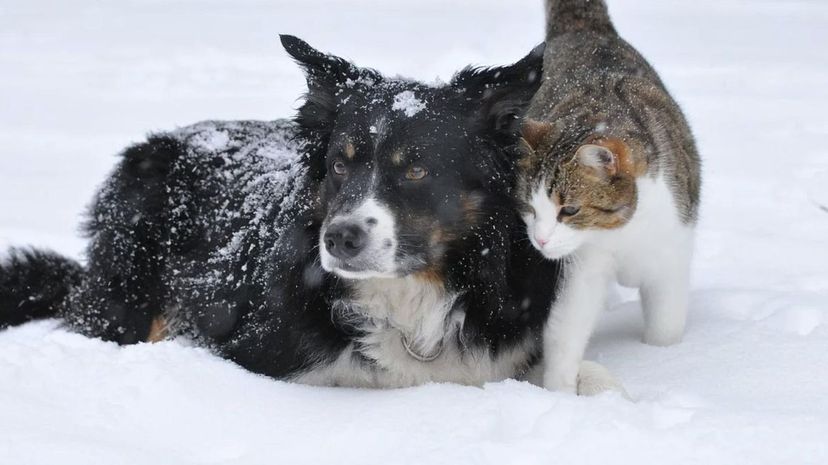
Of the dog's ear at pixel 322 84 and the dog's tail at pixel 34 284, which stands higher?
the dog's ear at pixel 322 84

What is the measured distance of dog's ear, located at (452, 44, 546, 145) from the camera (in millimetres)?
3826

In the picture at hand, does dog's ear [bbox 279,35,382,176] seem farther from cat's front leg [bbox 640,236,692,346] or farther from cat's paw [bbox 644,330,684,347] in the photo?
cat's paw [bbox 644,330,684,347]

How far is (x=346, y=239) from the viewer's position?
3.41 metres

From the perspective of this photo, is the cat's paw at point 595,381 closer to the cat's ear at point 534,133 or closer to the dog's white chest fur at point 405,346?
the dog's white chest fur at point 405,346

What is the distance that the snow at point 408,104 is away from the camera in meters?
3.76

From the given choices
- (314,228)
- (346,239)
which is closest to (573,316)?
(346,239)

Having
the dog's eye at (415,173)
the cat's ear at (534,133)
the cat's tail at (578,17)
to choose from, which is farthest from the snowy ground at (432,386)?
the cat's tail at (578,17)

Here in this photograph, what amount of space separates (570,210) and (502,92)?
0.59 m

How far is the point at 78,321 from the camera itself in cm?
489

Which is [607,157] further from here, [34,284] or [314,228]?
[34,284]

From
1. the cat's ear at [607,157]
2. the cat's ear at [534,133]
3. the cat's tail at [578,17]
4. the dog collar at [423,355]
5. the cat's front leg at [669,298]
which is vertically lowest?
the dog collar at [423,355]

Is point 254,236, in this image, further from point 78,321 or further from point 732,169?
point 732,169

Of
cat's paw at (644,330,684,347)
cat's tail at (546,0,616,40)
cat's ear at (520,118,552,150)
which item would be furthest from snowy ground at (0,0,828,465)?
cat's tail at (546,0,616,40)

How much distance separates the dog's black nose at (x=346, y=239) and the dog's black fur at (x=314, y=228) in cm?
21
